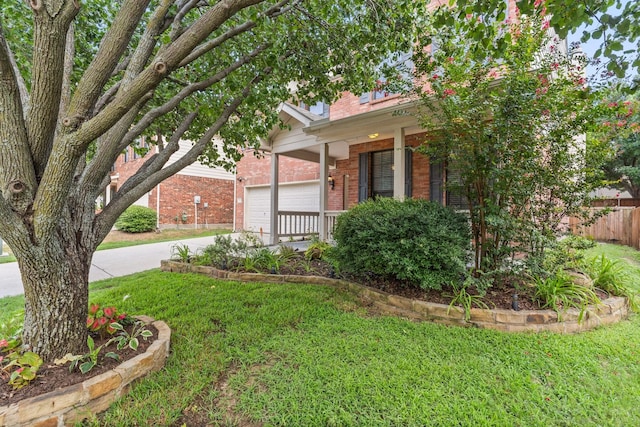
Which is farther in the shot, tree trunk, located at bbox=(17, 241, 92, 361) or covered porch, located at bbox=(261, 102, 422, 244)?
covered porch, located at bbox=(261, 102, 422, 244)

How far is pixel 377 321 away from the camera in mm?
3355

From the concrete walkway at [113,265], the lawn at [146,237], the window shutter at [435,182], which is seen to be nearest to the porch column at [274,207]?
the concrete walkway at [113,265]

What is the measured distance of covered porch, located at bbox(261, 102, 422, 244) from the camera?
6.71 m

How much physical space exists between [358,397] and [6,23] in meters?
5.94

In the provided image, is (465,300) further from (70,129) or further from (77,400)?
(70,129)

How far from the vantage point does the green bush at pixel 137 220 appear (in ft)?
42.3

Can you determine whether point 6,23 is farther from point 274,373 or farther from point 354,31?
point 274,373

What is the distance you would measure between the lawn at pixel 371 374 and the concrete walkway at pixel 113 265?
334 cm

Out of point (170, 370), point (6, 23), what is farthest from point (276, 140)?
point (170, 370)

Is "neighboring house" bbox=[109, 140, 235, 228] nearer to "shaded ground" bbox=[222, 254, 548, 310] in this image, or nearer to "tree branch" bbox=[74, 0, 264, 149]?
"shaded ground" bbox=[222, 254, 548, 310]

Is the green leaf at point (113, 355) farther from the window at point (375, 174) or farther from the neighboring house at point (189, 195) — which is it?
the neighboring house at point (189, 195)

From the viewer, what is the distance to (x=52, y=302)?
2162 mm

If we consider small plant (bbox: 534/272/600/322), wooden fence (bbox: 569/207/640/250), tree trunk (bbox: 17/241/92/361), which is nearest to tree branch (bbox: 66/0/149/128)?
tree trunk (bbox: 17/241/92/361)

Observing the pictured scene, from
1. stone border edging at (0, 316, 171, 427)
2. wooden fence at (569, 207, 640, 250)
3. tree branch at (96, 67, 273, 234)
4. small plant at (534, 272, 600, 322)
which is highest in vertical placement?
tree branch at (96, 67, 273, 234)
